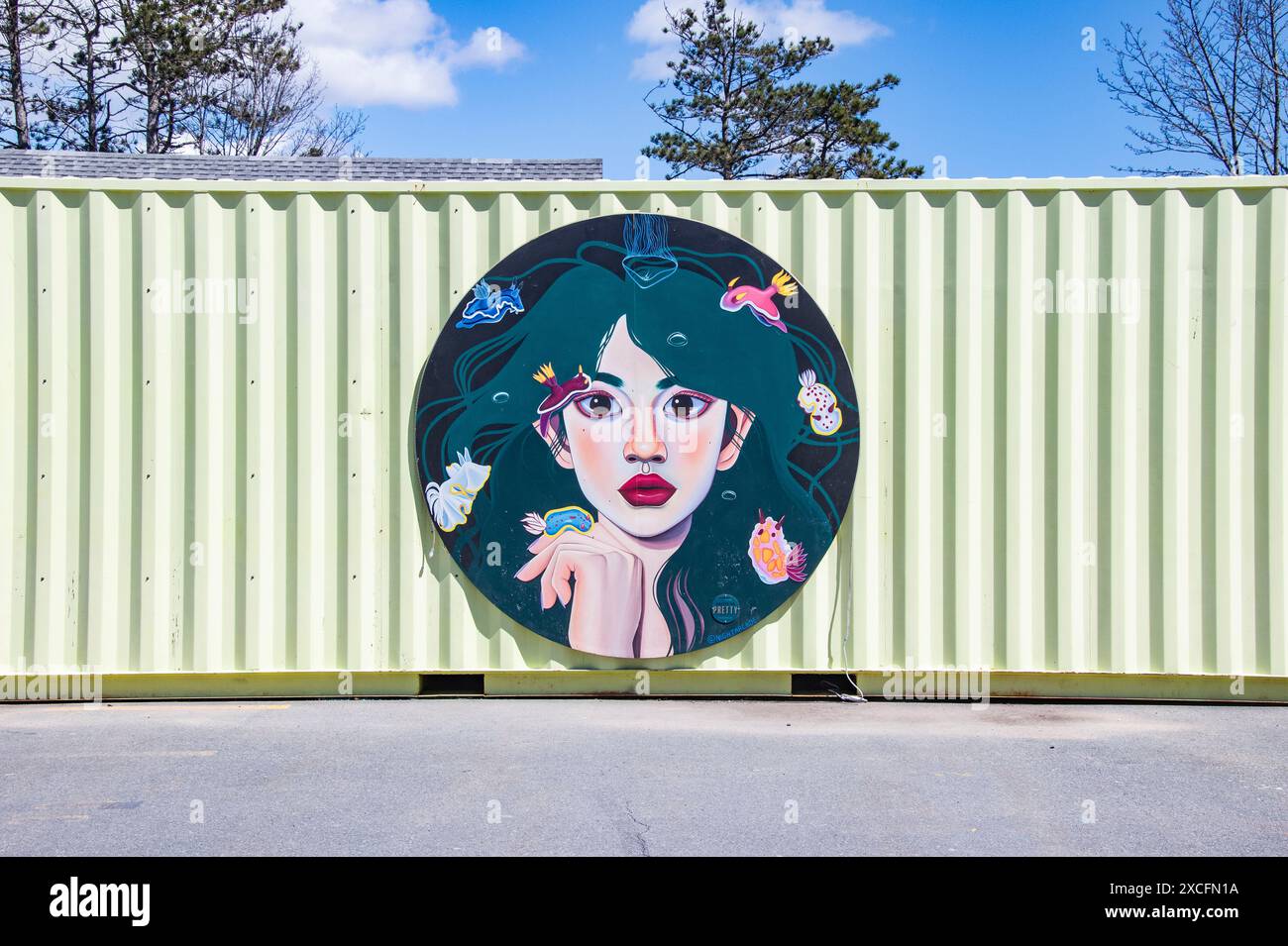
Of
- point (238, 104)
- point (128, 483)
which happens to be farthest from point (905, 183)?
point (238, 104)

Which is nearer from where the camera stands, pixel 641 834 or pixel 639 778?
pixel 641 834

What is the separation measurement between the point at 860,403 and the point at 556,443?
2.03m

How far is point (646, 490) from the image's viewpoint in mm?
6754

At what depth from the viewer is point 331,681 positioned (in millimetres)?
6770

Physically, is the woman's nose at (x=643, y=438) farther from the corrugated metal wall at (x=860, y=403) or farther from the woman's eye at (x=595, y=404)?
the corrugated metal wall at (x=860, y=403)

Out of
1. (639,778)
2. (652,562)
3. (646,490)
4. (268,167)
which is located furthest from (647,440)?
(268,167)

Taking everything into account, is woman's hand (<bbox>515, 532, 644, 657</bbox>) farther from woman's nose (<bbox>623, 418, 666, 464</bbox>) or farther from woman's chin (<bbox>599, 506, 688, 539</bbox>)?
woman's nose (<bbox>623, 418, 666, 464</bbox>)

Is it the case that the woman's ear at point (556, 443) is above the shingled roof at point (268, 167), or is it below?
below

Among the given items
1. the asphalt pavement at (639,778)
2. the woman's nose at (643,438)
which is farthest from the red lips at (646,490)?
the asphalt pavement at (639,778)

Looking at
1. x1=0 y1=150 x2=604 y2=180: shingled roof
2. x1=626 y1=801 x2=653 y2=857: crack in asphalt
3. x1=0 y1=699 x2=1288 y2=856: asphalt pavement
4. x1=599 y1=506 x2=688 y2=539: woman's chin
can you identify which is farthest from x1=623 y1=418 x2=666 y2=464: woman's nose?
x1=0 y1=150 x2=604 y2=180: shingled roof

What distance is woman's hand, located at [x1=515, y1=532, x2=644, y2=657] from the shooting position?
22.1 ft

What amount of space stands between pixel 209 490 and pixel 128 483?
21.1 inches

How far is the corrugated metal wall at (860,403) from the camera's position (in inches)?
262

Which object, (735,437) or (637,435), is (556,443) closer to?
(637,435)
